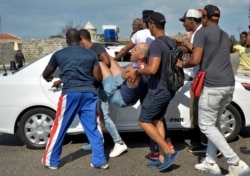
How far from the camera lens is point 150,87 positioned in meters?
4.43

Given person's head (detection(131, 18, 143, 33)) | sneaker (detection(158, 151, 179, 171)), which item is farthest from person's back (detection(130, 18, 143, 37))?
sneaker (detection(158, 151, 179, 171))

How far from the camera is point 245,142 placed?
18.8 ft

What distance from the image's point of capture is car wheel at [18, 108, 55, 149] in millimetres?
5520

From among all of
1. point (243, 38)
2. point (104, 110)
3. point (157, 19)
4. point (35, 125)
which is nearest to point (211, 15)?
point (157, 19)

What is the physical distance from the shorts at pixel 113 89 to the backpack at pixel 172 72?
745 millimetres

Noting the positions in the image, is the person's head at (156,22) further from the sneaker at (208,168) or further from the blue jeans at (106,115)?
the sneaker at (208,168)

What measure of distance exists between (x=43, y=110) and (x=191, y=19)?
8.18 ft

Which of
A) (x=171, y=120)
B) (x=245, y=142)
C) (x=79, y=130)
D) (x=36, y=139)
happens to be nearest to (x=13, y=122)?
(x=36, y=139)

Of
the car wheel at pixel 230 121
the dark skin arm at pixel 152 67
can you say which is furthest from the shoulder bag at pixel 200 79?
the car wheel at pixel 230 121

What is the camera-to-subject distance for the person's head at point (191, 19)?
14.8 feet

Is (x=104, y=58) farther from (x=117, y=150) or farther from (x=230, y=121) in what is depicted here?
(x=230, y=121)

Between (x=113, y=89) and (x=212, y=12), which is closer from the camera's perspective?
(x=212, y=12)

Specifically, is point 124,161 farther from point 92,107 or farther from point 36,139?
point 36,139

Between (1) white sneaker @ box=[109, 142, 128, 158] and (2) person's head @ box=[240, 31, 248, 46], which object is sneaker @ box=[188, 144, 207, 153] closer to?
(1) white sneaker @ box=[109, 142, 128, 158]
